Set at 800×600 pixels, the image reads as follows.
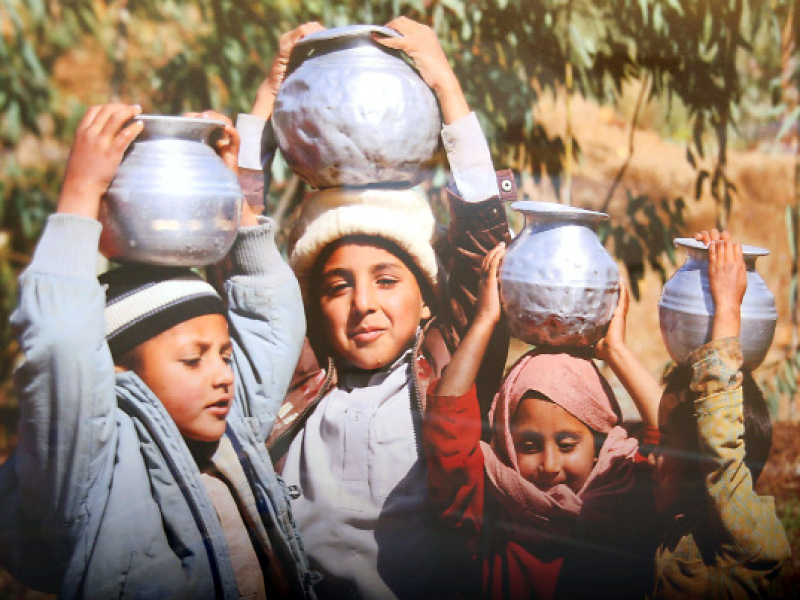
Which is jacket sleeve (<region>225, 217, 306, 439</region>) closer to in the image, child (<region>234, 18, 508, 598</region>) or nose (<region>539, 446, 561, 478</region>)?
child (<region>234, 18, 508, 598</region>)

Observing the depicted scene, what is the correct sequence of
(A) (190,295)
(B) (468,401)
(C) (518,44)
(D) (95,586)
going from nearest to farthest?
(D) (95,586)
(A) (190,295)
(B) (468,401)
(C) (518,44)

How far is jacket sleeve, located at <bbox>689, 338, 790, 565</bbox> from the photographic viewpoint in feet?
6.50

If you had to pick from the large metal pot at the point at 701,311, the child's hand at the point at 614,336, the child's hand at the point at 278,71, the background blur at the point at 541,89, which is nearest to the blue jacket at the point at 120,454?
the child's hand at the point at 278,71

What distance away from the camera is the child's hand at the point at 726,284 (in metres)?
2.00

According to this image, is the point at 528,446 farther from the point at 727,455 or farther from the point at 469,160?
the point at 469,160

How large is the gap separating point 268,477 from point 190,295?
453 mm

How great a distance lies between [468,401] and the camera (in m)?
2.01

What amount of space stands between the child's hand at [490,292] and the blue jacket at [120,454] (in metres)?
0.43

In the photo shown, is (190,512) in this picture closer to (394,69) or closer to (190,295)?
(190,295)

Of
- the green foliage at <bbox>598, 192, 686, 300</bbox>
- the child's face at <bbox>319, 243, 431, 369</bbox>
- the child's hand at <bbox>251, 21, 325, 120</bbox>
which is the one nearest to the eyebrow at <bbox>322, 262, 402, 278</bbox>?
the child's face at <bbox>319, 243, 431, 369</bbox>

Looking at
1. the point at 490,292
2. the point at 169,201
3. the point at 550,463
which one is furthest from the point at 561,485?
the point at 169,201

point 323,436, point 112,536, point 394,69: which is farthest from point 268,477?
point 394,69

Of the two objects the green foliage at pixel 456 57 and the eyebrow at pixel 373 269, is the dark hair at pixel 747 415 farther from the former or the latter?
the green foliage at pixel 456 57

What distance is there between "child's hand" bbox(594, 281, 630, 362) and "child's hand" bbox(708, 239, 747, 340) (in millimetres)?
205
